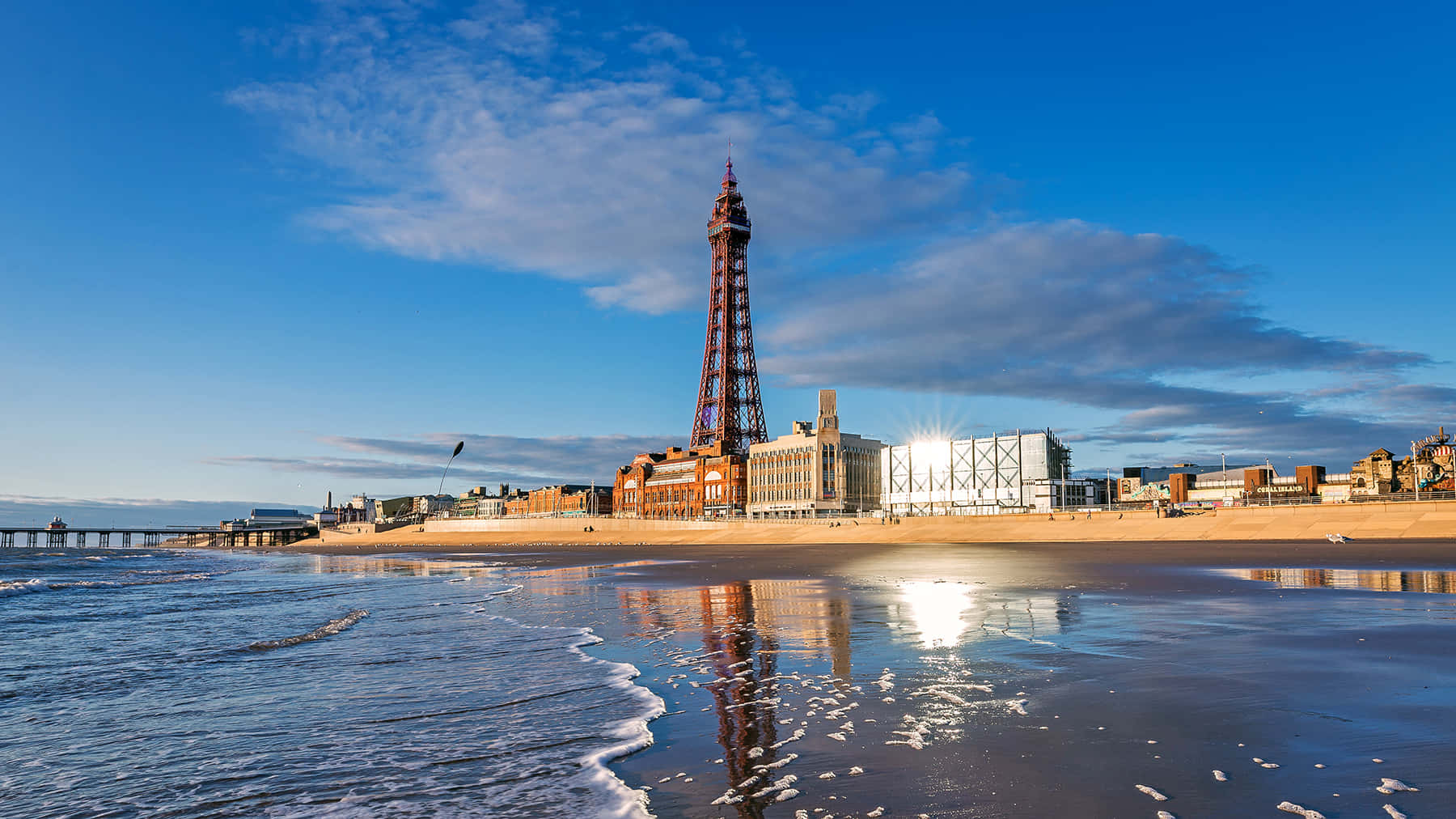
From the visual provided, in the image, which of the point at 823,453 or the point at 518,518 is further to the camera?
the point at 518,518

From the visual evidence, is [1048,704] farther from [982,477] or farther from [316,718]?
[982,477]

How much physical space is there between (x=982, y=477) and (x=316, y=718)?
94.0 metres

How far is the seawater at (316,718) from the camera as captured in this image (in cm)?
557

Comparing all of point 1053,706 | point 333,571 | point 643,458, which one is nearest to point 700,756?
point 1053,706

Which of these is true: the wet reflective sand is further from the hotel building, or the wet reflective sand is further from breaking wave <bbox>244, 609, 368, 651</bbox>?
the hotel building

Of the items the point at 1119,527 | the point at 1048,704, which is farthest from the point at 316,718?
the point at 1119,527

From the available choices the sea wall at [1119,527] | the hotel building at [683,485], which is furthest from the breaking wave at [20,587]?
the hotel building at [683,485]

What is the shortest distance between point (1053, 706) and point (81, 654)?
13.8 meters

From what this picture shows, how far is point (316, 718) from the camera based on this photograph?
25.7ft

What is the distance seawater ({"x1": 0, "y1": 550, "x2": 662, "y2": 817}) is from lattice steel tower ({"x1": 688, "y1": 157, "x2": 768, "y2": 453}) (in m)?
119

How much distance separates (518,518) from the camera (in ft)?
421

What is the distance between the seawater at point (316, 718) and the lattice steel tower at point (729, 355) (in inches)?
4704

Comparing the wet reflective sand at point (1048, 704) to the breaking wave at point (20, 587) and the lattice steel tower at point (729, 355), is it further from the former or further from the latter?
the lattice steel tower at point (729, 355)

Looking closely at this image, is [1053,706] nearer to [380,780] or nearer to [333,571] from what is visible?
[380,780]
